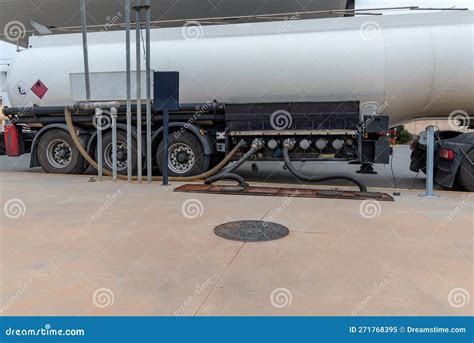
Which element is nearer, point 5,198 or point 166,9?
point 5,198

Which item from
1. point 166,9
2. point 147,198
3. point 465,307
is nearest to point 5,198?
point 147,198

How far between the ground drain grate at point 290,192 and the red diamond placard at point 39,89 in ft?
16.3

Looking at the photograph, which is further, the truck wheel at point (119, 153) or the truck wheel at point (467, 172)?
the truck wheel at point (119, 153)

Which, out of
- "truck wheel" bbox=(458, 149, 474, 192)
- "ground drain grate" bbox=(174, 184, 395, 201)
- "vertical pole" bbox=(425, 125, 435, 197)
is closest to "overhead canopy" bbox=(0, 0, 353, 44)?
"ground drain grate" bbox=(174, 184, 395, 201)

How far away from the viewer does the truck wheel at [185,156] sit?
378 inches

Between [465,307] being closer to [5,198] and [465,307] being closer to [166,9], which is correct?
[5,198]

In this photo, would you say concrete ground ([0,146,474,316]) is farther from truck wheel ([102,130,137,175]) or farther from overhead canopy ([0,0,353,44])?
overhead canopy ([0,0,353,44])

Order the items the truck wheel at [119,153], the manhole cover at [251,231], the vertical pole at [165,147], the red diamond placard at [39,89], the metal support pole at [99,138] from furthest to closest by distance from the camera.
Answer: the red diamond placard at [39,89] → the truck wheel at [119,153] → the metal support pole at [99,138] → the vertical pole at [165,147] → the manhole cover at [251,231]

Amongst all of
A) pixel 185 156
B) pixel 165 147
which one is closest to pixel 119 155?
pixel 185 156

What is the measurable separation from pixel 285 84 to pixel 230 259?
225 inches

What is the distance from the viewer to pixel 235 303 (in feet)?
10.6

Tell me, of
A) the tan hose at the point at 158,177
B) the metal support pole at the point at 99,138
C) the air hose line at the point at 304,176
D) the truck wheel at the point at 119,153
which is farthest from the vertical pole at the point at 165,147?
the air hose line at the point at 304,176

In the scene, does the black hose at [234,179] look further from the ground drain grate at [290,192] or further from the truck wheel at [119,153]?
the truck wheel at [119,153]

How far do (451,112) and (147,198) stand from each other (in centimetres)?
675
